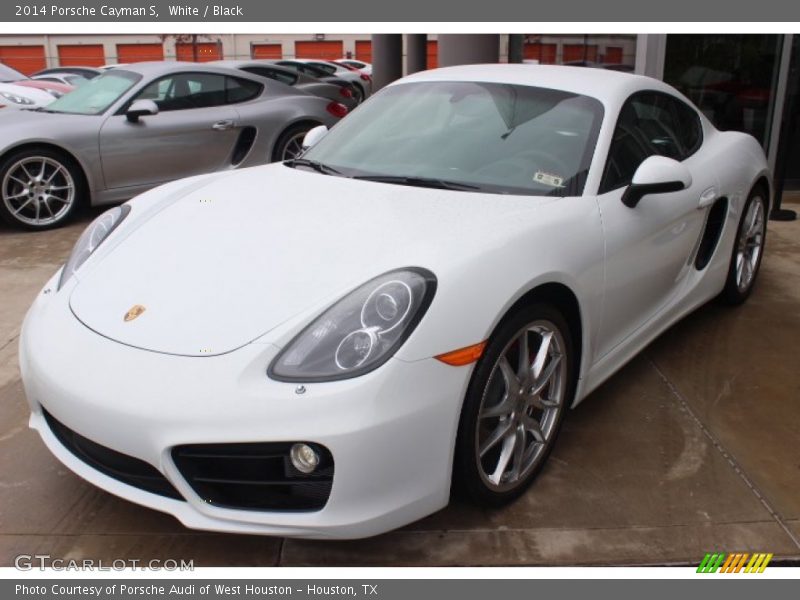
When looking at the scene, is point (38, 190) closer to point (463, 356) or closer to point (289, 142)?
point (289, 142)

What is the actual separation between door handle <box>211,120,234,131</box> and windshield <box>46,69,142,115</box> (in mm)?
746

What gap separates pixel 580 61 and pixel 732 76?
1.90m

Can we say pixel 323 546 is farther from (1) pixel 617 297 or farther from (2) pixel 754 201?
(2) pixel 754 201

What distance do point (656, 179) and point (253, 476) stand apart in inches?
71.4

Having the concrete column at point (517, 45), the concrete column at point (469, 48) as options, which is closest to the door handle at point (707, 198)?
the concrete column at point (469, 48)

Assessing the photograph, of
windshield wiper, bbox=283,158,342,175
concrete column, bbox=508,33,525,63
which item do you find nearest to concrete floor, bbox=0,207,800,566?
windshield wiper, bbox=283,158,342,175

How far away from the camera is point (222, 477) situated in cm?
211

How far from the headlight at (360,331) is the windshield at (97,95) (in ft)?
17.1

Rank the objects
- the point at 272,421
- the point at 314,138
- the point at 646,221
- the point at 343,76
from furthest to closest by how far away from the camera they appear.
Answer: the point at 343,76 → the point at 314,138 → the point at 646,221 → the point at 272,421

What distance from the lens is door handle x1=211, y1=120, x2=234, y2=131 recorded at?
7091 millimetres

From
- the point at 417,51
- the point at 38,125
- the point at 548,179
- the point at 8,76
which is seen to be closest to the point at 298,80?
the point at 38,125

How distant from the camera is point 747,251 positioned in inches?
175

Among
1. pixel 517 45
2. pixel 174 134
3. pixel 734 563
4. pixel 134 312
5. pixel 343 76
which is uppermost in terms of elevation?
pixel 517 45

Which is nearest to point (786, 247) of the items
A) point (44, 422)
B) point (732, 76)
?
point (732, 76)
